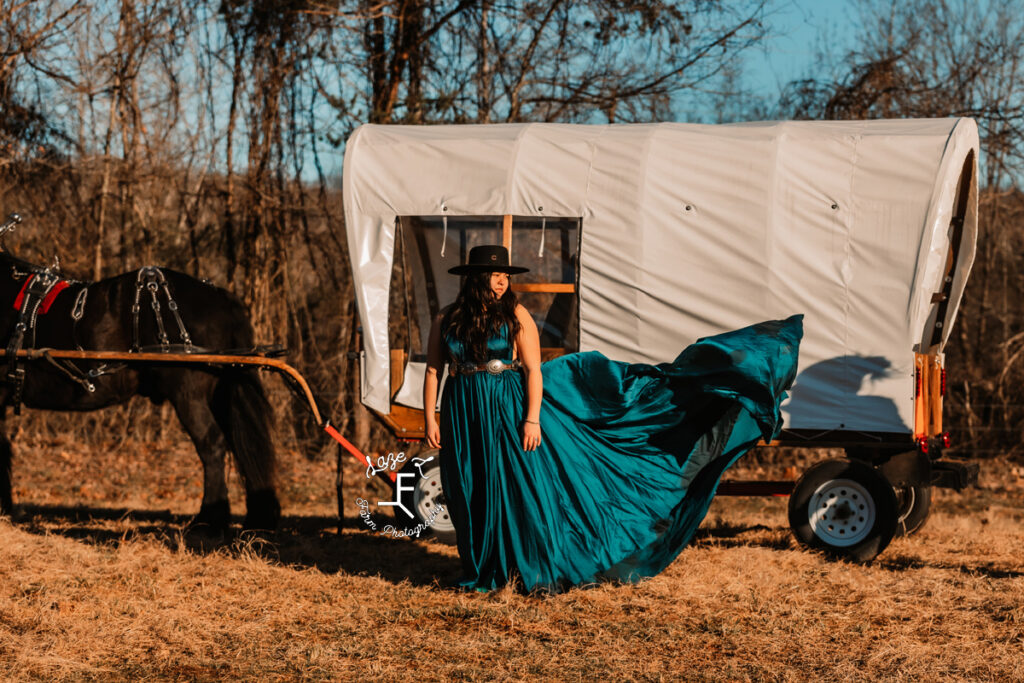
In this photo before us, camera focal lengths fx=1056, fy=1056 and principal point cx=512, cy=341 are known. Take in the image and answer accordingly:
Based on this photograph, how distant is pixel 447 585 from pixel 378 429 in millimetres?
5785

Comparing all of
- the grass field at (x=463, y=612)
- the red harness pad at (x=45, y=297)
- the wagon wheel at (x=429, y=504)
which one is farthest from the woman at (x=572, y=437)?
the red harness pad at (x=45, y=297)

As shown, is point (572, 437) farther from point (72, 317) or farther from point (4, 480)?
point (4, 480)

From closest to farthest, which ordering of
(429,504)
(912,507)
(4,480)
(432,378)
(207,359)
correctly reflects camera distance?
1. (432,378)
2. (207,359)
3. (429,504)
4. (912,507)
5. (4,480)

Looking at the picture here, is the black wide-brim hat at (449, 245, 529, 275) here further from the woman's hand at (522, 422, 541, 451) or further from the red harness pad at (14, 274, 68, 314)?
the red harness pad at (14, 274, 68, 314)

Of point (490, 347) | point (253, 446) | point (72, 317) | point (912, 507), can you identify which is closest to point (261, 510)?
point (253, 446)

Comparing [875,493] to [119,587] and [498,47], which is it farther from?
[498,47]

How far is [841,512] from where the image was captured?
6.34 m

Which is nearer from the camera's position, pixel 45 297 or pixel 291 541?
pixel 291 541

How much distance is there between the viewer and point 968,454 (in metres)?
11.3

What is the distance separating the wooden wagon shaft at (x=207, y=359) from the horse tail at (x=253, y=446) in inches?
9.3

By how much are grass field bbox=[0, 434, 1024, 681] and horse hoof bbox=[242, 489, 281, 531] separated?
231 mm

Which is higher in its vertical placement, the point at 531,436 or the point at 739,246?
the point at 739,246

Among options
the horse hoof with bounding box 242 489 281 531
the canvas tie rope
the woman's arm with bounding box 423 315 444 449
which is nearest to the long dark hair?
the woman's arm with bounding box 423 315 444 449

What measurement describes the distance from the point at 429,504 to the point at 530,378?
2.01 m
